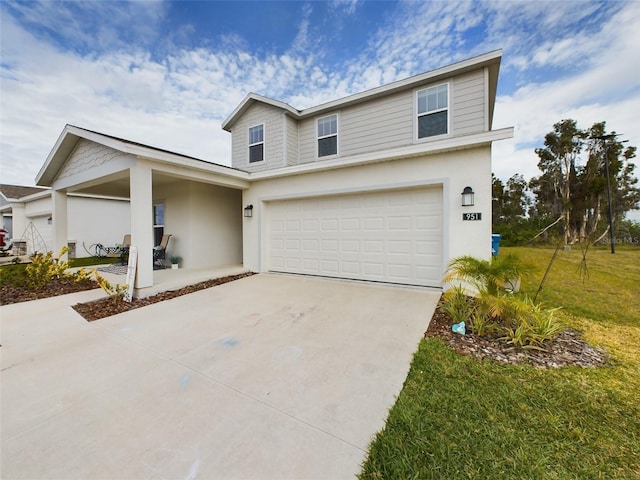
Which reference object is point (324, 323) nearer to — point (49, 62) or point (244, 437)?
point (244, 437)

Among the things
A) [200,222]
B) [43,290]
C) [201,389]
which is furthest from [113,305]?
[200,222]

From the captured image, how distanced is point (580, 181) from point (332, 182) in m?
20.8

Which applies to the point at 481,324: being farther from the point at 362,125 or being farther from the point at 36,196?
the point at 36,196

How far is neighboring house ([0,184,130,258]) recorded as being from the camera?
42.8 feet

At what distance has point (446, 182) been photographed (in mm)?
5559

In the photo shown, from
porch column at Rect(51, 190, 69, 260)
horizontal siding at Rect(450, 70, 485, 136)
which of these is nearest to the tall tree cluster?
horizontal siding at Rect(450, 70, 485, 136)

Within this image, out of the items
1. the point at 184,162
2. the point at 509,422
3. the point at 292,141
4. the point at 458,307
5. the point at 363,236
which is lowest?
the point at 509,422

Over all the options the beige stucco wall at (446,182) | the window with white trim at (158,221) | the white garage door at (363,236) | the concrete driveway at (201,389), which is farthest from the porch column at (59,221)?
the beige stucco wall at (446,182)

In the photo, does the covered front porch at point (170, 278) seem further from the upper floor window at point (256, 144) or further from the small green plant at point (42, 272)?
the upper floor window at point (256, 144)

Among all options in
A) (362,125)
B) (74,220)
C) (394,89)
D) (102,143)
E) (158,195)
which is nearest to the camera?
(102,143)

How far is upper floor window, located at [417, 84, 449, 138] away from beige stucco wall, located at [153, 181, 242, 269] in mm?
6952

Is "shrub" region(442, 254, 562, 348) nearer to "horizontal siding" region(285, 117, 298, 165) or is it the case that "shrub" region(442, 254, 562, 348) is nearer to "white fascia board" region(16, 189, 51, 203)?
"horizontal siding" region(285, 117, 298, 165)

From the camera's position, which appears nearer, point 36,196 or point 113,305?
point 113,305

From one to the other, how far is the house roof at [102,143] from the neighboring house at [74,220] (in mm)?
4216
